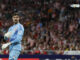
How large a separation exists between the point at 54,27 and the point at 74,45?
1.78 metres

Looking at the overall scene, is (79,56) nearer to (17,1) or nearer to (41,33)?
(41,33)

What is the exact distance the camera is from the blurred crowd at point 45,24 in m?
13.8

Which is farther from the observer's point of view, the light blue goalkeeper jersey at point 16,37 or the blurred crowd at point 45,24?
the blurred crowd at point 45,24

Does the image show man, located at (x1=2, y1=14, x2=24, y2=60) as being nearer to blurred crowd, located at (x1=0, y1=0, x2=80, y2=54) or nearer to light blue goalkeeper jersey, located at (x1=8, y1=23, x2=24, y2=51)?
light blue goalkeeper jersey, located at (x1=8, y1=23, x2=24, y2=51)

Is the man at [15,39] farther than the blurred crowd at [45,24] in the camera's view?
No

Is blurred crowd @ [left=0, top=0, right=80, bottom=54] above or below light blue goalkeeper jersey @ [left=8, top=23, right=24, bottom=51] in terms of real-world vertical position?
below

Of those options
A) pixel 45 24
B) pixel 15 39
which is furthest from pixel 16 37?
pixel 45 24

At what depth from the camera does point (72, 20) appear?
15.5 m

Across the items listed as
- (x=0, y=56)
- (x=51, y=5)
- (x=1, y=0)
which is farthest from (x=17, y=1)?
(x=0, y=56)

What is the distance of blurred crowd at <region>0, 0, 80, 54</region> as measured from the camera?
13.8m

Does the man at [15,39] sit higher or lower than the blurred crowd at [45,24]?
higher

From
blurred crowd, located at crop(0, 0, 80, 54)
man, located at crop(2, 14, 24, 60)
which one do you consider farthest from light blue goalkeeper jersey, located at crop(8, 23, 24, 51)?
blurred crowd, located at crop(0, 0, 80, 54)

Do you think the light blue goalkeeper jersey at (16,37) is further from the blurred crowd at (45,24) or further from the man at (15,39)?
the blurred crowd at (45,24)

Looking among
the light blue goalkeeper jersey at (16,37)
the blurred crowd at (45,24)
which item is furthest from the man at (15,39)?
the blurred crowd at (45,24)
